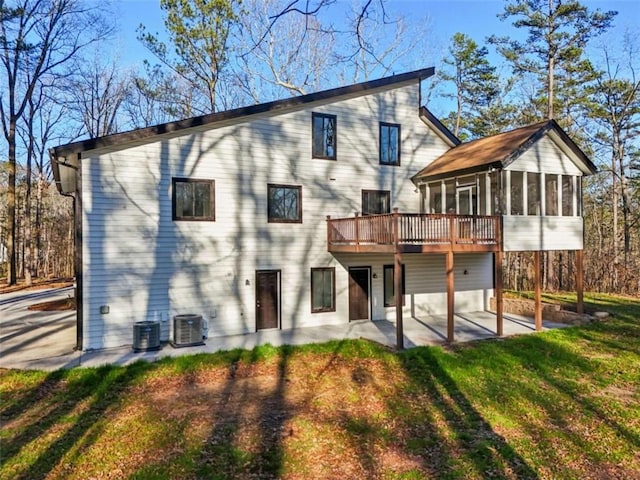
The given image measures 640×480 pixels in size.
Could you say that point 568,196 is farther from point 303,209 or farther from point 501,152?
point 303,209

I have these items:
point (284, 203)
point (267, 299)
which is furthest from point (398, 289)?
point (284, 203)

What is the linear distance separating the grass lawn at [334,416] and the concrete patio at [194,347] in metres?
0.75

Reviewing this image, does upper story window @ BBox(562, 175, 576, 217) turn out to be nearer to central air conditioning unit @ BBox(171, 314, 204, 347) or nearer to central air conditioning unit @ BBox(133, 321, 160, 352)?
central air conditioning unit @ BBox(171, 314, 204, 347)

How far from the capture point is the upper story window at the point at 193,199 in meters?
10.9

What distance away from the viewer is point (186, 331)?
1020cm

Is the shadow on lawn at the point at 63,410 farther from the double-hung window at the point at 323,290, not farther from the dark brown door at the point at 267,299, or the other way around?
the double-hung window at the point at 323,290

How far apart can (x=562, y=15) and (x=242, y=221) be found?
61.1 ft

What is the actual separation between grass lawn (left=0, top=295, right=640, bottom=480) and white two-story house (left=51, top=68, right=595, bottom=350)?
2087 millimetres

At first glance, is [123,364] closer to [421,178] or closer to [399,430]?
[399,430]

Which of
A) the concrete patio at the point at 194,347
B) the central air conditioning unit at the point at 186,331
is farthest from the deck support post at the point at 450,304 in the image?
the central air conditioning unit at the point at 186,331

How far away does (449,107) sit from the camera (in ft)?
89.8

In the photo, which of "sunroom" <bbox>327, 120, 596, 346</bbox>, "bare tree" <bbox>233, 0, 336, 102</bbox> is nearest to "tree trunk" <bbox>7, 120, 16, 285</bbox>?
"bare tree" <bbox>233, 0, 336, 102</bbox>

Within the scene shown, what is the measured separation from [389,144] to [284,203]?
4.15 m

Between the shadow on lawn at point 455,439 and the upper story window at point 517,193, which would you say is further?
the upper story window at point 517,193
